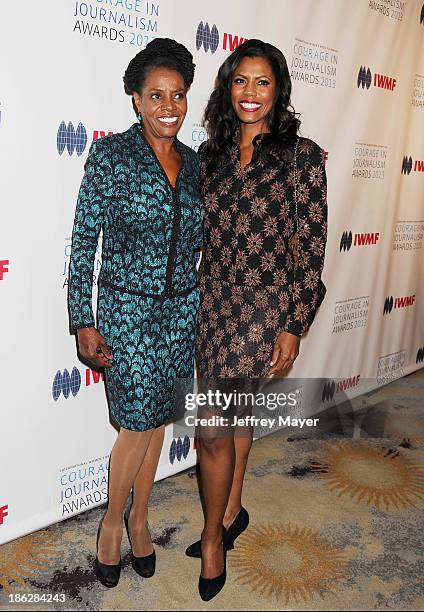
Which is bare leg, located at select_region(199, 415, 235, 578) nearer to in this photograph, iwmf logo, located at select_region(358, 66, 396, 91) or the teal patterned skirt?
the teal patterned skirt

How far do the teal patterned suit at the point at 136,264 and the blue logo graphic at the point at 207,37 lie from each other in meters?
0.85

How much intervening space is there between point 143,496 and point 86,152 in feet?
4.55

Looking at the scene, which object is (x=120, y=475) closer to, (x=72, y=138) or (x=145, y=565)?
(x=145, y=565)

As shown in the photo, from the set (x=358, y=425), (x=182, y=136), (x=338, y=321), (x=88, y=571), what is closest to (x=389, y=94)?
(x=338, y=321)

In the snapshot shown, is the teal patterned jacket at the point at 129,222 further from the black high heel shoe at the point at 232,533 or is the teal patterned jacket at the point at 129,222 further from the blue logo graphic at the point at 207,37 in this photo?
the black high heel shoe at the point at 232,533

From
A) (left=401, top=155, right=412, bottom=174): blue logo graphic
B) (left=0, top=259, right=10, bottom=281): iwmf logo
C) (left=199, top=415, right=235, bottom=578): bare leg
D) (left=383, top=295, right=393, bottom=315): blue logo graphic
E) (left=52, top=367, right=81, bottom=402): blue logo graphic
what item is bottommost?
(left=199, top=415, right=235, bottom=578): bare leg

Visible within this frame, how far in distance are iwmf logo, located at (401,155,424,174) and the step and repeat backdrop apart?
0.08 metres

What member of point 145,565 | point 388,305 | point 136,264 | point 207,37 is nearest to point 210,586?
point 145,565

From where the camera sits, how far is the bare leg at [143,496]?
2574 mm

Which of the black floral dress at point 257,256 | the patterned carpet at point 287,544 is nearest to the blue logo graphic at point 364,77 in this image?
the black floral dress at point 257,256

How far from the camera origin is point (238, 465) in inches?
111

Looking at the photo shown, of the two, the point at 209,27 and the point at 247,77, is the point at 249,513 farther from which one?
the point at 209,27

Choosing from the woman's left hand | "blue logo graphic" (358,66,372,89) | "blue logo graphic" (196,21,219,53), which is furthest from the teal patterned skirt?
"blue logo graphic" (358,66,372,89)

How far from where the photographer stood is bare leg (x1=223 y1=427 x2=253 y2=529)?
2750 mm
